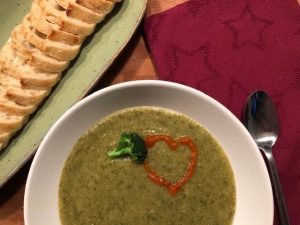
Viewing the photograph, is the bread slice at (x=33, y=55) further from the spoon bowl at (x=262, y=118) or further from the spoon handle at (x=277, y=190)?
the spoon handle at (x=277, y=190)

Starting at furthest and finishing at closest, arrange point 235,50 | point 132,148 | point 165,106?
point 235,50 < point 165,106 < point 132,148

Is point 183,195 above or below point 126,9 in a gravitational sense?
below

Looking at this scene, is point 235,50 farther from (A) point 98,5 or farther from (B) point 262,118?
(A) point 98,5

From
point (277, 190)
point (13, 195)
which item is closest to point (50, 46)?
point (13, 195)

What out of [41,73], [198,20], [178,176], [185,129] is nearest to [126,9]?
[198,20]

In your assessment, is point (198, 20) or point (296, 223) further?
point (198, 20)

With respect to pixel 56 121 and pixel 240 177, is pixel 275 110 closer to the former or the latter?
pixel 240 177
